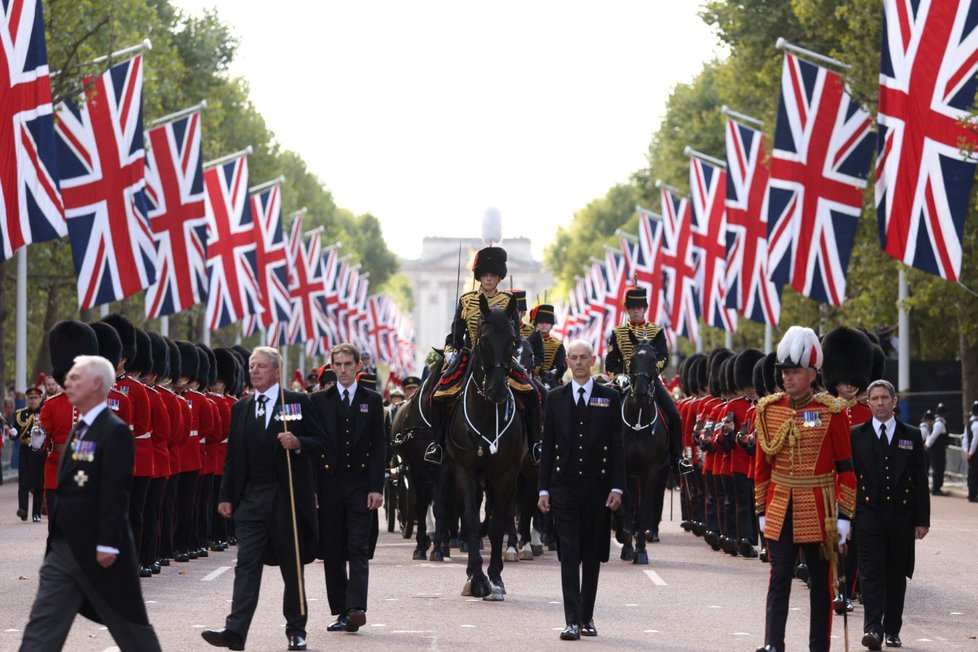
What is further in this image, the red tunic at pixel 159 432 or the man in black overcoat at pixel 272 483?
the red tunic at pixel 159 432

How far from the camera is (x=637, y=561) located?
19328 millimetres

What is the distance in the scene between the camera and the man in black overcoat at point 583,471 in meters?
12.9

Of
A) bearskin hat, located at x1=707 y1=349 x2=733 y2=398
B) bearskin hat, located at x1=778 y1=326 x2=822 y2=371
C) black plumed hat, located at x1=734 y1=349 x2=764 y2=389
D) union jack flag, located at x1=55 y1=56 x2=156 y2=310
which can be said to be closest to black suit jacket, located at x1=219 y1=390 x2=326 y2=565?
bearskin hat, located at x1=778 y1=326 x2=822 y2=371

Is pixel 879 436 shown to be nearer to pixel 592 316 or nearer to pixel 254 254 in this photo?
pixel 254 254

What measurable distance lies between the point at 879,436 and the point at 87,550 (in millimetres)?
6092

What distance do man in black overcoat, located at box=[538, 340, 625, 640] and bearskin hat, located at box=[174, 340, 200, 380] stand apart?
26.3 feet

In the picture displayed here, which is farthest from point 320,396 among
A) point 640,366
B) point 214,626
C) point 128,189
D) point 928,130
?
point 128,189

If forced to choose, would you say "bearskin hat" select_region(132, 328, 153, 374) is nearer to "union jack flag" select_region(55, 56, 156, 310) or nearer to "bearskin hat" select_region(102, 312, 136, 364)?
"bearskin hat" select_region(102, 312, 136, 364)

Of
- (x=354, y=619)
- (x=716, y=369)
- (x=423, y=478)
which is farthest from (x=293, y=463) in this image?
(x=716, y=369)

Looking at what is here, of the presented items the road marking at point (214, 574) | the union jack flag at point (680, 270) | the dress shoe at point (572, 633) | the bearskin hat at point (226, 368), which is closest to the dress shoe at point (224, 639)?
the dress shoe at point (572, 633)

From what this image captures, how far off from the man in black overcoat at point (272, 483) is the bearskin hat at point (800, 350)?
3036 mm

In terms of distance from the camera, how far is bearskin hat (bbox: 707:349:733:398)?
23328 millimetres

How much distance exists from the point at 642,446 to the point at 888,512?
711 cm

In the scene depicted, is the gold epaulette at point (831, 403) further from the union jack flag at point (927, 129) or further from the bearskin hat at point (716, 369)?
the bearskin hat at point (716, 369)
